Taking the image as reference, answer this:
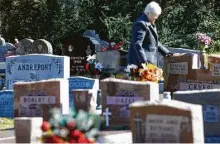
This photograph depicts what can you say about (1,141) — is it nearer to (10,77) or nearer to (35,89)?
(35,89)

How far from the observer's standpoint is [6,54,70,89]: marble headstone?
1282 cm

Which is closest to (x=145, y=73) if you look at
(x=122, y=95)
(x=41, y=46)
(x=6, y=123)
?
(x=122, y=95)

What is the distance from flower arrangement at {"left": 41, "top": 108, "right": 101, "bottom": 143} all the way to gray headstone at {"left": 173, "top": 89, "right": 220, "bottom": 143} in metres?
2.47

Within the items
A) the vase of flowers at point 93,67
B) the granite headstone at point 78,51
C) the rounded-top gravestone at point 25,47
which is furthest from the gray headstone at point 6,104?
the granite headstone at point 78,51

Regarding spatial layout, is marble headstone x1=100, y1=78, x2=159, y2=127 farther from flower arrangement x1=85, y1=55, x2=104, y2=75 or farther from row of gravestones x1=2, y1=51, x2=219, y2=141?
flower arrangement x1=85, y1=55, x2=104, y2=75

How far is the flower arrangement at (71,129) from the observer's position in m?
5.52

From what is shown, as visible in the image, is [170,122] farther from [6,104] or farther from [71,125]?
[6,104]

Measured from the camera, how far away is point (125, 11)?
25.3 meters

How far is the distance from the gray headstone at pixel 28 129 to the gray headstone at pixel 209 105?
2239mm

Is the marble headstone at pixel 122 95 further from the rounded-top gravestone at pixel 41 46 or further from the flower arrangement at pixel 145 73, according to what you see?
the rounded-top gravestone at pixel 41 46

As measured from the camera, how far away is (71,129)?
556cm

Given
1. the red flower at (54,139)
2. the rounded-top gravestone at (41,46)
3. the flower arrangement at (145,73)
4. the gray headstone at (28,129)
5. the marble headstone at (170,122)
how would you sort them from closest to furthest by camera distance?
1. the red flower at (54,139)
2. the marble headstone at (170,122)
3. the gray headstone at (28,129)
4. the flower arrangement at (145,73)
5. the rounded-top gravestone at (41,46)

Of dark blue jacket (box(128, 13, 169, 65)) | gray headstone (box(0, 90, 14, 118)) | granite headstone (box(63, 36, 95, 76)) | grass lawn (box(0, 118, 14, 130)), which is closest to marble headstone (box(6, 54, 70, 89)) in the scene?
gray headstone (box(0, 90, 14, 118))

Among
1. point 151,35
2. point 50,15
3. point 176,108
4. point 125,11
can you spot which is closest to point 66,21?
point 50,15
